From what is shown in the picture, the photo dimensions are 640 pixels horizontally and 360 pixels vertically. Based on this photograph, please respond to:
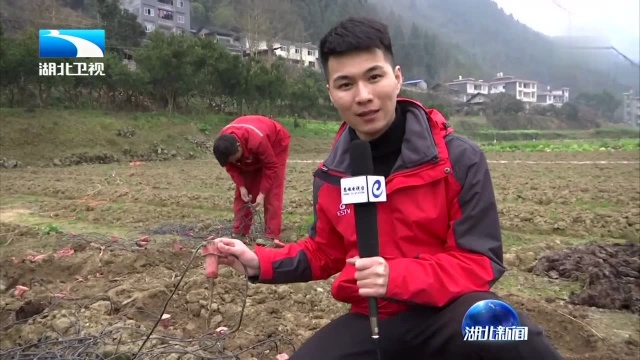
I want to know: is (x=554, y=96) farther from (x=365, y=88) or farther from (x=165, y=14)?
(x=365, y=88)

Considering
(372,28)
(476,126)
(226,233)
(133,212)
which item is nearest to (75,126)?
(133,212)

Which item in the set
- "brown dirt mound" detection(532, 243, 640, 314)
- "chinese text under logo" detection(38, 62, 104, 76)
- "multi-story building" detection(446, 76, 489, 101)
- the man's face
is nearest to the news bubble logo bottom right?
the man's face

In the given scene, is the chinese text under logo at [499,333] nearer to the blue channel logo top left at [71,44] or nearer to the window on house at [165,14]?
the blue channel logo top left at [71,44]

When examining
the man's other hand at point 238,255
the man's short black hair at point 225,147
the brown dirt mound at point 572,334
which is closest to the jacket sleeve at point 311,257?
the man's other hand at point 238,255

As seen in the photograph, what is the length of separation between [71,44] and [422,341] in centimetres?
2643

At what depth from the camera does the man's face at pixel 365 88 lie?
200 centimetres

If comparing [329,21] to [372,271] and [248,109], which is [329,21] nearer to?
[248,109]

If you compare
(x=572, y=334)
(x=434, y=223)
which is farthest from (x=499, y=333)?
(x=572, y=334)

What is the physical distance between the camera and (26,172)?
15.0 meters

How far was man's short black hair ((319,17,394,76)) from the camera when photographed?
1985mm

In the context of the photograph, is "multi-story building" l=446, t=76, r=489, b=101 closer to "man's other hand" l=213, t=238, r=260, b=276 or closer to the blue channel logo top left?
the blue channel logo top left

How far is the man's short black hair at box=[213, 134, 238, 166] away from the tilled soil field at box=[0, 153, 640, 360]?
37.0 inches

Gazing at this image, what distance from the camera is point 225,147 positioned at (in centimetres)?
548

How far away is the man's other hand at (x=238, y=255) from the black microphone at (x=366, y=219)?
63 cm
